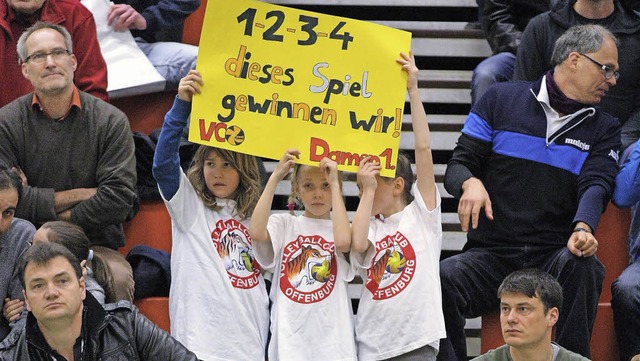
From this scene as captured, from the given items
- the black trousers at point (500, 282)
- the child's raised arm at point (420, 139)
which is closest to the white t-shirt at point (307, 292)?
the child's raised arm at point (420, 139)

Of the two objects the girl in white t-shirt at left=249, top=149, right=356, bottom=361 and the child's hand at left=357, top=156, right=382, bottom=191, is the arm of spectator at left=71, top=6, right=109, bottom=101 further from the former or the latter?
the child's hand at left=357, top=156, right=382, bottom=191

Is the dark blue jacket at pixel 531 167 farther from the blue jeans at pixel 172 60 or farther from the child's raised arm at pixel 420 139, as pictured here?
the blue jeans at pixel 172 60

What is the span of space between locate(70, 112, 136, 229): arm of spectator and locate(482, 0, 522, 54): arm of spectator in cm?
216

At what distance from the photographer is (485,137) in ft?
20.7

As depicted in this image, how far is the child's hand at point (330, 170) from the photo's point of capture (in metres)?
5.58

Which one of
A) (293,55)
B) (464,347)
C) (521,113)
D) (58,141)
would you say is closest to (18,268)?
(58,141)

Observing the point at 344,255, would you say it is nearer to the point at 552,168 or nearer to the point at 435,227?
the point at 435,227

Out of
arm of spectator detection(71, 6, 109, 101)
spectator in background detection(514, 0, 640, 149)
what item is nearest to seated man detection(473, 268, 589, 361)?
spectator in background detection(514, 0, 640, 149)

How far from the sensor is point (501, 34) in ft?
24.6

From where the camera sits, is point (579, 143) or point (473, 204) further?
point (579, 143)

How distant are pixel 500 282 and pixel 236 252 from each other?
116cm

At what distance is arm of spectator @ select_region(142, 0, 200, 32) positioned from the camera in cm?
739

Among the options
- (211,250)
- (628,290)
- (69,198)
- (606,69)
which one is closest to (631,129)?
(606,69)

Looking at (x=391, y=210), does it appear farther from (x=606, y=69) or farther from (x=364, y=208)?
(x=606, y=69)
